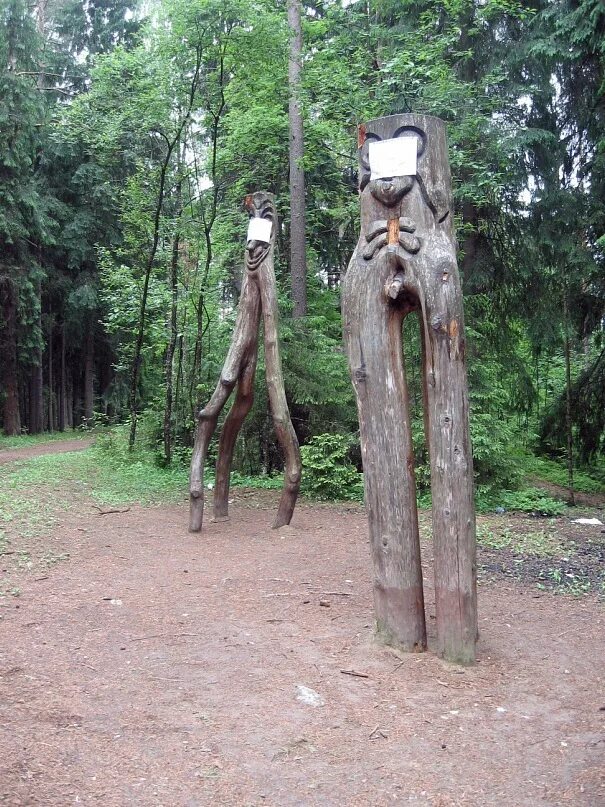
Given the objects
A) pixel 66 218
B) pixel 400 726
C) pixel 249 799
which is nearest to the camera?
pixel 249 799

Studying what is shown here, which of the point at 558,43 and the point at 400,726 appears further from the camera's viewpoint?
Result: the point at 558,43

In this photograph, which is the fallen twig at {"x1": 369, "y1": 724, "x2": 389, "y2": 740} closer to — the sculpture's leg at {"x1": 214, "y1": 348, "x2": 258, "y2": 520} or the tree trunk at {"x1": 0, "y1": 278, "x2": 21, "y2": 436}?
the sculpture's leg at {"x1": 214, "y1": 348, "x2": 258, "y2": 520}

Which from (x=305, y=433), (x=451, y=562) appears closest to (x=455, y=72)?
(x=305, y=433)

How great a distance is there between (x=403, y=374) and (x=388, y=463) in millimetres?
571

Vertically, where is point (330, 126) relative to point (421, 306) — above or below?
above

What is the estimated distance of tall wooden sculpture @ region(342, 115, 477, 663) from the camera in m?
4.09

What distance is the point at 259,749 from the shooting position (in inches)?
123

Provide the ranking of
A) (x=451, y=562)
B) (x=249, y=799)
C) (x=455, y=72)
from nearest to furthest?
(x=249, y=799) < (x=451, y=562) < (x=455, y=72)

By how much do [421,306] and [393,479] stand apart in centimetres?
109

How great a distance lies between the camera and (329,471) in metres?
10.5

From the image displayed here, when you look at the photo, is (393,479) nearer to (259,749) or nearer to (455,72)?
(259,749)

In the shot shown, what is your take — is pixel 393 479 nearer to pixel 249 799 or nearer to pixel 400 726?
pixel 400 726

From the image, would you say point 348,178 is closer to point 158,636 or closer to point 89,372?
point 158,636

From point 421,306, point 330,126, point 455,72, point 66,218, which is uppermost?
point 66,218
